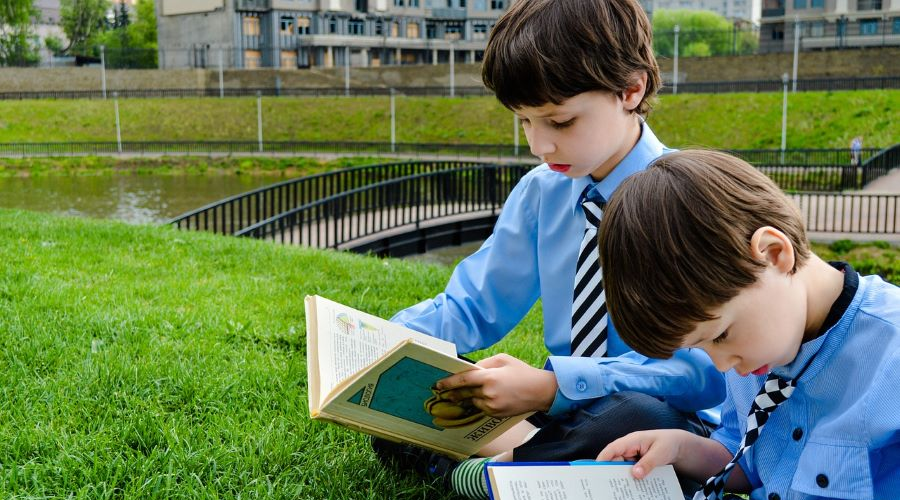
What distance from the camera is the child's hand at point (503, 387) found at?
226 cm

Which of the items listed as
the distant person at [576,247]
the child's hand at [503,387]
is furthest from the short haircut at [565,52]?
the child's hand at [503,387]

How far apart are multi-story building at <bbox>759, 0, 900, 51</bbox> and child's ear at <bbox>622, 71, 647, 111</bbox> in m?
55.8

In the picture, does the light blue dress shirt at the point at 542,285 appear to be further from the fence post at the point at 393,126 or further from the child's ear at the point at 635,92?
the fence post at the point at 393,126

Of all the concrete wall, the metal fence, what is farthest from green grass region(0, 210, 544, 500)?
the concrete wall

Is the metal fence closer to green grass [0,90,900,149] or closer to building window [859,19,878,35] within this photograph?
green grass [0,90,900,149]

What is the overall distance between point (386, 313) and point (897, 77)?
135ft

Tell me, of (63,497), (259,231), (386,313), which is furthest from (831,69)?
(63,497)

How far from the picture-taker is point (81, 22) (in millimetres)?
82750

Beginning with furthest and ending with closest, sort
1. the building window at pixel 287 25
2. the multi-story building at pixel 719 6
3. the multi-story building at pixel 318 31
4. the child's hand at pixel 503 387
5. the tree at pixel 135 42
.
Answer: the multi-story building at pixel 719 6 → the tree at pixel 135 42 → the building window at pixel 287 25 → the multi-story building at pixel 318 31 → the child's hand at pixel 503 387

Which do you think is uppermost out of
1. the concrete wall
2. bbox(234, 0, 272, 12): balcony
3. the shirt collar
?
bbox(234, 0, 272, 12): balcony

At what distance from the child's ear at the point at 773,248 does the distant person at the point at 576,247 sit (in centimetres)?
74

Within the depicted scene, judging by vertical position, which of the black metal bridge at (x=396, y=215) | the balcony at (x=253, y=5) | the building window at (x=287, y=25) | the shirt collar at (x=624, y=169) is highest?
the balcony at (x=253, y=5)

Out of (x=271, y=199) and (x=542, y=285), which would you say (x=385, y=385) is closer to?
(x=542, y=285)

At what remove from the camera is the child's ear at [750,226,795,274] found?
1.74 m
